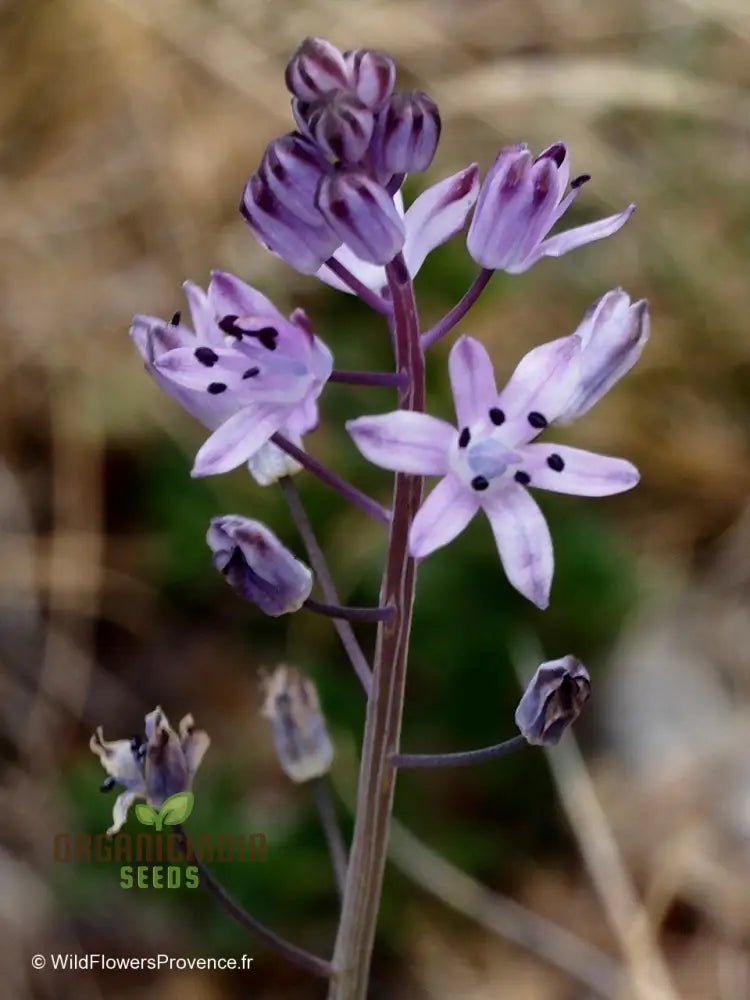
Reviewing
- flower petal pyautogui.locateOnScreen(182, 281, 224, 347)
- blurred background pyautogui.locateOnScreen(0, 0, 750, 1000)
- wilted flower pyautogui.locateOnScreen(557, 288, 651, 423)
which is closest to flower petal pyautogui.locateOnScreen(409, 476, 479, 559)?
wilted flower pyautogui.locateOnScreen(557, 288, 651, 423)

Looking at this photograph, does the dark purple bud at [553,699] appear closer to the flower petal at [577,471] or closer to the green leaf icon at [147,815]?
the flower petal at [577,471]

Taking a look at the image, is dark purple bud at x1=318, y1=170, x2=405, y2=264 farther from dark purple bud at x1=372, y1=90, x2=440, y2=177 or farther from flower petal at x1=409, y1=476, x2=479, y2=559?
flower petal at x1=409, y1=476, x2=479, y2=559

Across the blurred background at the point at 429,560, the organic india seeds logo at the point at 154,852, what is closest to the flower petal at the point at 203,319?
the organic india seeds logo at the point at 154,852

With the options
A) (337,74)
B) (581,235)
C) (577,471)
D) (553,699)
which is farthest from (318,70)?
(553,699)

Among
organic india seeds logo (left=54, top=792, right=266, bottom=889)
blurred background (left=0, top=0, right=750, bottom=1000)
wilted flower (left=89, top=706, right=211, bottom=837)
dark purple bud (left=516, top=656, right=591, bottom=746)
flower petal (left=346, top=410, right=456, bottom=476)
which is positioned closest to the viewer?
flower petal (left=346, top=410, right=456, bottom=476)

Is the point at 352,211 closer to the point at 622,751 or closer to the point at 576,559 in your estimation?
the point at 576,559
